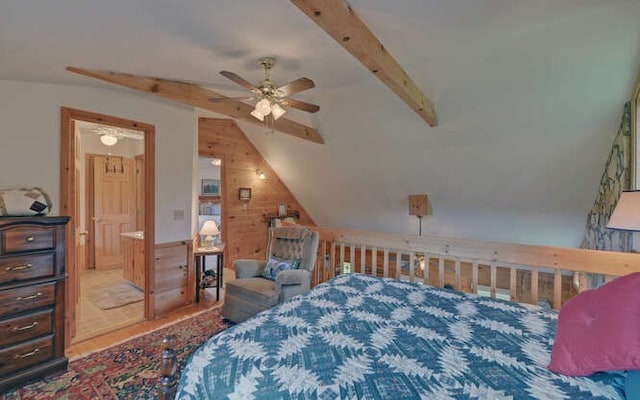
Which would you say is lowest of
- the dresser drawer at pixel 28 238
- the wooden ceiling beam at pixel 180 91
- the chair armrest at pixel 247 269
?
the chair armrest at pixel 247 269

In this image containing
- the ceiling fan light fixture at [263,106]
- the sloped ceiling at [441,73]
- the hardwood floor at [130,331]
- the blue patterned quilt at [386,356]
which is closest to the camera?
the blue patterned quilt at [386,356]

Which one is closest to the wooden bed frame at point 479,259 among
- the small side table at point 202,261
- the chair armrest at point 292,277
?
the chair armrest at point 292,277

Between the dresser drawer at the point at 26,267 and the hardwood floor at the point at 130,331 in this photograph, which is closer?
the dresser drawer at the point at 26,267

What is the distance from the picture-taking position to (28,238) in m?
2.23

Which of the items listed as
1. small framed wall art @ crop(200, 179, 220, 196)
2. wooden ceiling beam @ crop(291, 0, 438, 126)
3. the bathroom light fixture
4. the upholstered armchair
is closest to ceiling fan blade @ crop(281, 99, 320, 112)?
wooden ceiling beam @ crop(291, 0, 438, 126)

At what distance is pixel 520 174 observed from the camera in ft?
12.0

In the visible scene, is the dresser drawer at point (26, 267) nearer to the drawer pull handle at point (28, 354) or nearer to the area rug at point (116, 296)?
the drawer pull handle at point (28, 354)

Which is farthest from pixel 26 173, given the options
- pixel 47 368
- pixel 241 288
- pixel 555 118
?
pixel 555 118

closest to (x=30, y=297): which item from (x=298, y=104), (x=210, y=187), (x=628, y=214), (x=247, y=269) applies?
(x=247, y=269)

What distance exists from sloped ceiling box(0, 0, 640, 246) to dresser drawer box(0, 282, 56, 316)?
1.64 m

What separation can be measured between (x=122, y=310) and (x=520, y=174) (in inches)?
201

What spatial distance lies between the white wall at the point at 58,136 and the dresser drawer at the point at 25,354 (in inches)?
43.8

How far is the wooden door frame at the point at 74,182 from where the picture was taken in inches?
110

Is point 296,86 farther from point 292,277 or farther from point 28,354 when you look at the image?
point 28,354
